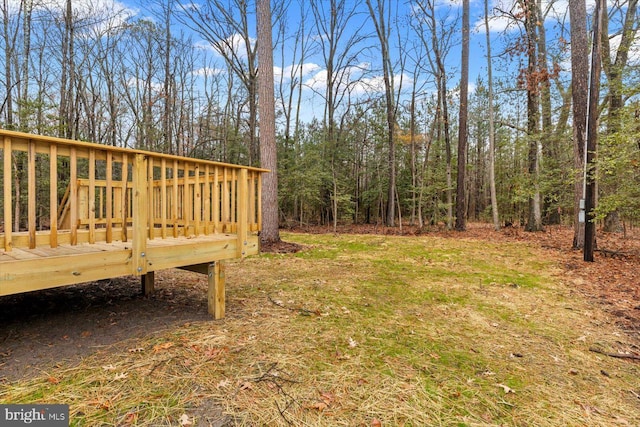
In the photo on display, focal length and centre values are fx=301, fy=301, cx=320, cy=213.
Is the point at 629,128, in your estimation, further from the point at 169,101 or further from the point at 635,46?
the point at 169,101

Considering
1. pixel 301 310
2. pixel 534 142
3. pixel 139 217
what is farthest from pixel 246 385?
pixel 534 142

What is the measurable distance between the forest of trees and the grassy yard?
7.52m

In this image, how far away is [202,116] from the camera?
17.6m

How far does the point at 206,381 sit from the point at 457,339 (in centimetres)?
220

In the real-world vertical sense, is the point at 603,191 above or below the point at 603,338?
above

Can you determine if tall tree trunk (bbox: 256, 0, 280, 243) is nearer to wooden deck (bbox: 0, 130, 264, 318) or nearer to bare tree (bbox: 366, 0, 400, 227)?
wooden deck (bbox: 0, 130, 264, 318)

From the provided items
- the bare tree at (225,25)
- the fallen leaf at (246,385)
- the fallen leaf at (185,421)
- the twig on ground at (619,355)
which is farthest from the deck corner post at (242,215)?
the bare tree at (225,25)

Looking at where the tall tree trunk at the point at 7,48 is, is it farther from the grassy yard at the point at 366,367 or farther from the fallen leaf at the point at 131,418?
the fallen leaf at the point at 131,418

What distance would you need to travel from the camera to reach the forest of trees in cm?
1038

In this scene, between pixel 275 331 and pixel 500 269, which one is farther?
pixel 500 269

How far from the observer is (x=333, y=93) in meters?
16.0

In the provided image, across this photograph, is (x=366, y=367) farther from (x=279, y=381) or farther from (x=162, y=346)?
(x=162, y=346)

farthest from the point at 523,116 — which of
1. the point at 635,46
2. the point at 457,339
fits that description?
the point at 457,339

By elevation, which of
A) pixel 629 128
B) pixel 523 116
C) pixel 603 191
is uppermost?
pixel 523 116
